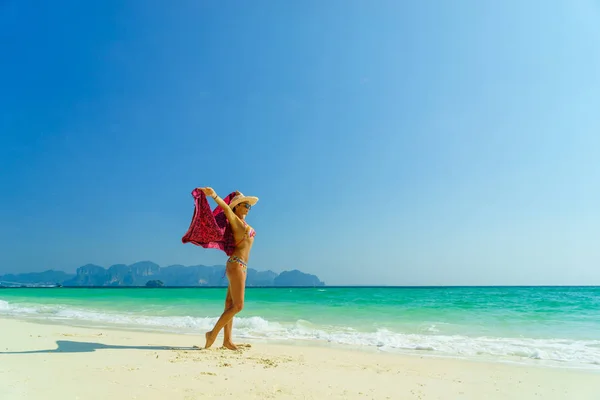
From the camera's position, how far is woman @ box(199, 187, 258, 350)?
5.50 meters

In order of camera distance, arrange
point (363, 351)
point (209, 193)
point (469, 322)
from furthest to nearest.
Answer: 1. point (469, 322)
2. point (363, 351)
3. point (209, 193)

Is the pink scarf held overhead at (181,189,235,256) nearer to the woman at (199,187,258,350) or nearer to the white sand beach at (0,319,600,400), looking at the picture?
the woman at (199,187,258,350)

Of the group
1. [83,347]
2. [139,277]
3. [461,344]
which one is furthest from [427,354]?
[139,277]

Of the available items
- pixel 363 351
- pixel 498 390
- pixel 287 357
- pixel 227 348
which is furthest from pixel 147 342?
pixel 498 390

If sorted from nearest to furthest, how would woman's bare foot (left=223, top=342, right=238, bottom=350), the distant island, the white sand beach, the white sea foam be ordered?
the white sand beach < woman's bare foot (left=223, top=342, right=238, bottom=350) < the white sea foam < the distant island

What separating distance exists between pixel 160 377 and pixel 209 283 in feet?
554

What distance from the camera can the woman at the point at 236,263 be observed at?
217 inches

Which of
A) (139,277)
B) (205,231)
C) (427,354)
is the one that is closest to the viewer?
(205,231)

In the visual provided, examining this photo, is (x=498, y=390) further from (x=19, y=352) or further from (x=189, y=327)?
(x=189, y=327)

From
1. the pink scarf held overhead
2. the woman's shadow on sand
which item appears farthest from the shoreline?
the pink scarf held overhead

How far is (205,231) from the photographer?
5758 millimetres

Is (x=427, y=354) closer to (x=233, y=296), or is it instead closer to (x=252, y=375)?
(x=233, y=296)

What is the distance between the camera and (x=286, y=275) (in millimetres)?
173500

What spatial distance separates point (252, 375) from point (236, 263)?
192cm
